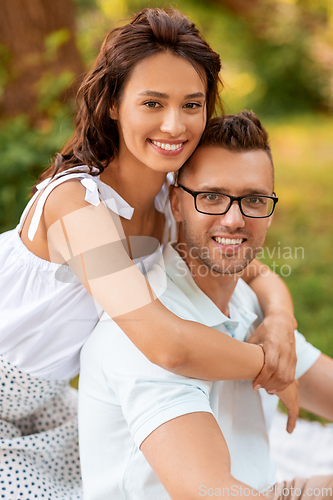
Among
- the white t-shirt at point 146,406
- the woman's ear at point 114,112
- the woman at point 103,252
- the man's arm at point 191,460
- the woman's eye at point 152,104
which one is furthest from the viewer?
the woman's ear at point 114,112

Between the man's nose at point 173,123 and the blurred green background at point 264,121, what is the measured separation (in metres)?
0.67

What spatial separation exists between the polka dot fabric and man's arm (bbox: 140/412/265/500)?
77 cm

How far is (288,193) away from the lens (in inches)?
316

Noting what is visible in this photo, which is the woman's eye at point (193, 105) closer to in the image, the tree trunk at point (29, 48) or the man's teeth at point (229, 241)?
the man's teeth at point (229, 241)

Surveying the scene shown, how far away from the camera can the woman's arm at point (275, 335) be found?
1906mm

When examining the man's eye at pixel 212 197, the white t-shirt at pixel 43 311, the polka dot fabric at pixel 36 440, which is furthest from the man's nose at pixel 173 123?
the polka dot fabric at pixel 36 440

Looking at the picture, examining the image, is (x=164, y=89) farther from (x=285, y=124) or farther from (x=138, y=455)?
(x=285, y=124)

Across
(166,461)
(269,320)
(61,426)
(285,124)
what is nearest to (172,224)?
(269,320)

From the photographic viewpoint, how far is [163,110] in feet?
6.56

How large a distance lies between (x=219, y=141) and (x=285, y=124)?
11.5 meters

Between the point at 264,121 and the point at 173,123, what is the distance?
12.2 metres

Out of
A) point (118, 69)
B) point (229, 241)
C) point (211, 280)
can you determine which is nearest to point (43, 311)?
point (211, 280)

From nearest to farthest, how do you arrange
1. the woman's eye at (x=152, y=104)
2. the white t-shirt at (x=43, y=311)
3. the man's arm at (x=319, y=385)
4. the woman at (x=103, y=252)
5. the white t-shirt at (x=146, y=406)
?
the white t-shirt at (x=146, y=406), the woman at (x=103, y=252), the woman's eye at (x=152, y=104), the white t-shirt at (x=43, y=311), the man's arm at (x=319, y=385)

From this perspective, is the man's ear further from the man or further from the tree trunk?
the tree trunk
